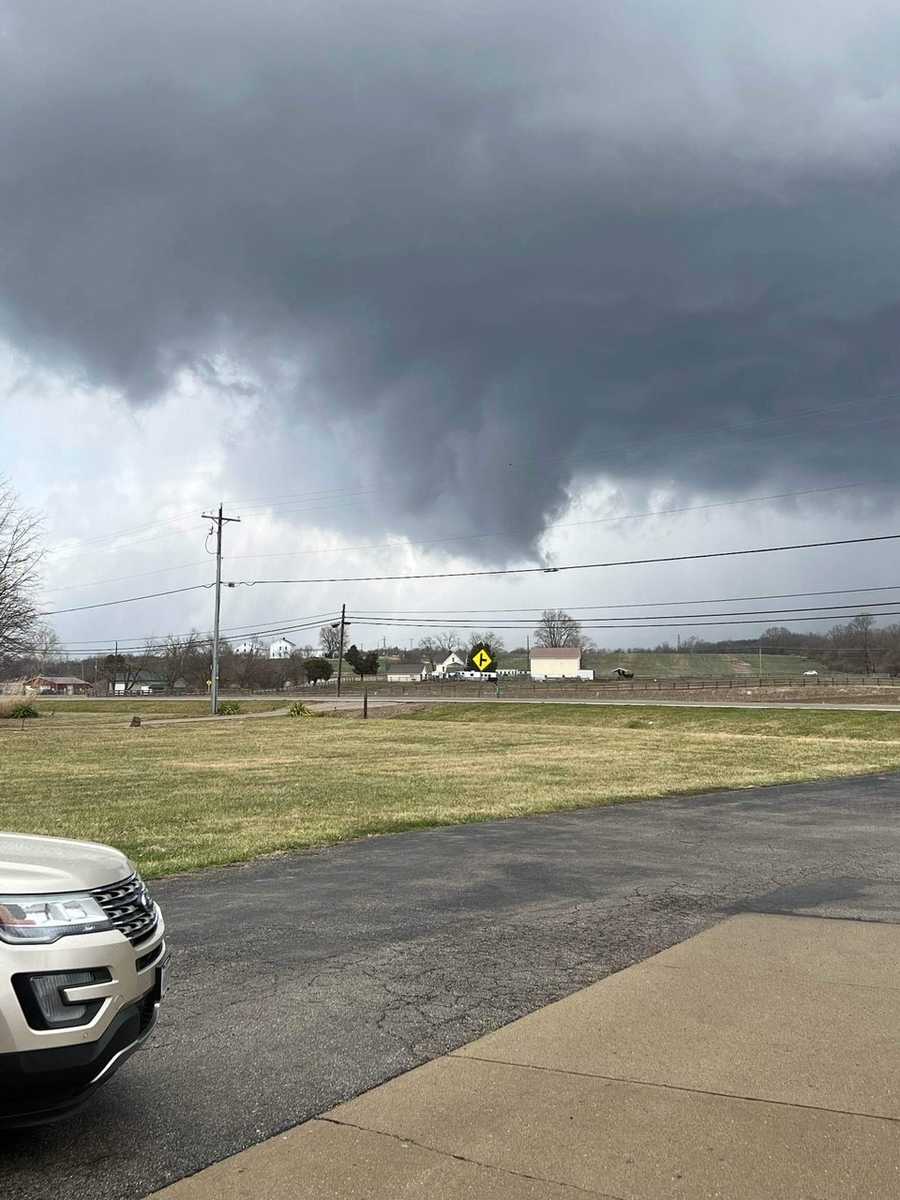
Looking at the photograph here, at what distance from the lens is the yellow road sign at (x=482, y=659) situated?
57506 mm

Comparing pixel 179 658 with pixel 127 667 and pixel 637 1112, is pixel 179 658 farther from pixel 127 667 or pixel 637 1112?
pixel 637 1112

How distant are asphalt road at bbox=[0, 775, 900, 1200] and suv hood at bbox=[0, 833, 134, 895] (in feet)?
3.34

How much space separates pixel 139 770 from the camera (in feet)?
77.4

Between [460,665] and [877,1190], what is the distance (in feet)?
583

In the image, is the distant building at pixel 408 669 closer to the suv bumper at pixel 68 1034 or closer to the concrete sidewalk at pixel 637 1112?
the concrete sidewalk at pixel 637 1112

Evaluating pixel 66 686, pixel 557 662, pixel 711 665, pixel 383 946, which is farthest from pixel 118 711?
pixel 66 686

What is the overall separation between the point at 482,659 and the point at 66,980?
5536 centimetres

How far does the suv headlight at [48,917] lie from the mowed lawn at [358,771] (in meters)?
6.43

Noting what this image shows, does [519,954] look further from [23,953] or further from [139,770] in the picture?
[139,770]

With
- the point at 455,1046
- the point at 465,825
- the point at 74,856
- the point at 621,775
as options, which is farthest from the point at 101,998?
the point at 621,775

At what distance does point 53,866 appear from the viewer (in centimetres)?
383

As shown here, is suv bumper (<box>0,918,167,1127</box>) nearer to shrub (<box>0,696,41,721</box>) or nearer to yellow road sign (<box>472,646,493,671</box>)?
yellow road sign (<box>472,646,493,671</box>)

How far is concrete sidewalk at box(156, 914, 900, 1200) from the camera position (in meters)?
3.45

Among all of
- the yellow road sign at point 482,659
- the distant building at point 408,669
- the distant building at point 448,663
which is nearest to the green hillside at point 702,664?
the distant building at point 408,669
